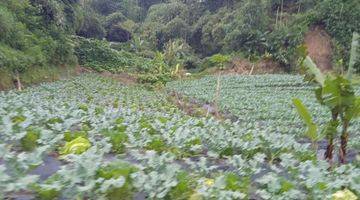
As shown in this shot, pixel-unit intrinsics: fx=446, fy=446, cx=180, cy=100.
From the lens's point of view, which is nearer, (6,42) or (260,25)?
(6,42)

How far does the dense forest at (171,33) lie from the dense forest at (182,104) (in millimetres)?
118

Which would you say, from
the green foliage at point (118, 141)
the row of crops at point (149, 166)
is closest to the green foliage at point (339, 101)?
the row of crops at point (149, 166)

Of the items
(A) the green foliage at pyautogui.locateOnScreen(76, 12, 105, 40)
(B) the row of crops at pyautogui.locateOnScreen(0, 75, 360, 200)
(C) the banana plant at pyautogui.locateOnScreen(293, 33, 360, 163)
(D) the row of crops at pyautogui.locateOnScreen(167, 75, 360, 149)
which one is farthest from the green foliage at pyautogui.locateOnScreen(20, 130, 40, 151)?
(A) the green foliage at pyautogui.locateOnScreen(76, 12, 105, 40)

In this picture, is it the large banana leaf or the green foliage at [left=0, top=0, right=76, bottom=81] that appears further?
the green foliage at [left=0, top=0, right=76, bottom=81]

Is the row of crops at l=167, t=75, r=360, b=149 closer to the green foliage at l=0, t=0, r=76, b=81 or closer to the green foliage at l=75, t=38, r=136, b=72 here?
the green foliage at l=0, t=0, r=76, b=81

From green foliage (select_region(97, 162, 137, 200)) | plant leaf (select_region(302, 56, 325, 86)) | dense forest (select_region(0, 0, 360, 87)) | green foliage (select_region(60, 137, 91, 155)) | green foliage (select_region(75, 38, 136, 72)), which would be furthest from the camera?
green foliage (select_region(75, 38, 136, 72))

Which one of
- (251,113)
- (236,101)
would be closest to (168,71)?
(236,101)

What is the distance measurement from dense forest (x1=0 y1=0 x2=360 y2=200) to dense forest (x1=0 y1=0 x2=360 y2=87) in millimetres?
118

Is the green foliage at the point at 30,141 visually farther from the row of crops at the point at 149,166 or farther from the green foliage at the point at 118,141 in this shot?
the green foliage at the point at 118,141

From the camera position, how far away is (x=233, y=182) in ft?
9.60

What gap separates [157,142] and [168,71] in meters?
32.4

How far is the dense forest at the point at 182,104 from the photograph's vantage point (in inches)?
109

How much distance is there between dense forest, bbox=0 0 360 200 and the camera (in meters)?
2.77

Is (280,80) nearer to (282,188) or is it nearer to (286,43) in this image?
(286,43)
